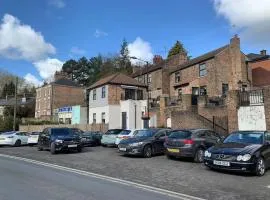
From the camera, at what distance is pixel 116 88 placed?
41844 millimetres

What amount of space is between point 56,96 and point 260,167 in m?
54.9

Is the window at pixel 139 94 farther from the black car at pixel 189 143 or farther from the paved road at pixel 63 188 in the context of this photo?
the paved road at pixel 63 188

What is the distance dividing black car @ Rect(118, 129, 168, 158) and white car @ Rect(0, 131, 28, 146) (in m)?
15.2


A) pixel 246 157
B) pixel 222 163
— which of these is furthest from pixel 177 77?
pixel 246 157

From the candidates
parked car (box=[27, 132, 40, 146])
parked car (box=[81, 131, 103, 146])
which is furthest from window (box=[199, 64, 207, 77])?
parked car (box=[27, 132, 40, 146])

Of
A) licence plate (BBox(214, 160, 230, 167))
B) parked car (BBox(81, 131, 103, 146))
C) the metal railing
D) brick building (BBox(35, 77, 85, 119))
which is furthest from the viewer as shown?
brick building (BBox(35, 77, 85, 119))

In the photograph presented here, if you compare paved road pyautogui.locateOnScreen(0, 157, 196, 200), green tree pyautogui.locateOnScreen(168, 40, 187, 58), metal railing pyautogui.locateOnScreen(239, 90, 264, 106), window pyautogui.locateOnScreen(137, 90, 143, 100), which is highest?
green tree pyautogui.locateOnScreen(168, 40, 187, 58)

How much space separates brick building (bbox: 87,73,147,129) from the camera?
39719mm

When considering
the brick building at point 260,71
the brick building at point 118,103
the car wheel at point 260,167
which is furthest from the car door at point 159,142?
the brick building at point 260,71

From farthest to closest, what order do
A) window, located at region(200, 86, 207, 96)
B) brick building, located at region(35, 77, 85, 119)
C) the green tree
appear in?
the green tree → brick building, located at region(35, 77, 85, 119) → window, located at region(200, 86, 207, 96)

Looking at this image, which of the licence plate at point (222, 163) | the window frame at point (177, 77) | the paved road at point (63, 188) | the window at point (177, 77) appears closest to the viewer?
the paved road at point (63, 188)

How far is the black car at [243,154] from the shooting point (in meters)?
11.4

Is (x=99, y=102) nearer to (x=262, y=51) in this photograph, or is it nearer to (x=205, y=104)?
A: (x=205, y=104)

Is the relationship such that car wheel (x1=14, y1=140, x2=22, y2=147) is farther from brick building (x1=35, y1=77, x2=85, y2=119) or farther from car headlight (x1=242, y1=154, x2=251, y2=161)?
brick building (x1=35, y1=77, x2=85, y2=119)
